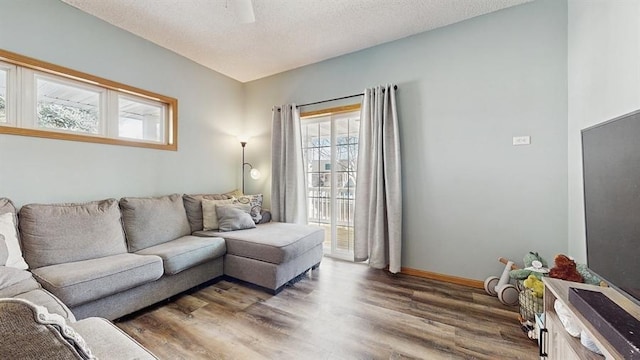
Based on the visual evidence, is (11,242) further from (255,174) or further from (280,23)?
(280,23)

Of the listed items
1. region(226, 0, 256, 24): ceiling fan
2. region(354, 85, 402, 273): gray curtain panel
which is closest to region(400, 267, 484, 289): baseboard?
region(354, 85, 402, 273): gray curtain panel

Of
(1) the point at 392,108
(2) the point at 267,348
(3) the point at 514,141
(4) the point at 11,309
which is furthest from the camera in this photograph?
(1) the point at 392,108

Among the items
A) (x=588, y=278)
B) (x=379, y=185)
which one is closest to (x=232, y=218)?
(x=379, y=185)

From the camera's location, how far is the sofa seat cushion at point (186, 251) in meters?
2.21

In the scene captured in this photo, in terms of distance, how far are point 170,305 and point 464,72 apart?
3.64 meters

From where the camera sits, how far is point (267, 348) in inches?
65.8

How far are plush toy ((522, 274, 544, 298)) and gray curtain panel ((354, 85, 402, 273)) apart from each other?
1.17 meters

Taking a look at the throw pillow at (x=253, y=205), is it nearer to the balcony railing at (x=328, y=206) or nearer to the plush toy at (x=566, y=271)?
the balcony railing at (x=328, y=206)

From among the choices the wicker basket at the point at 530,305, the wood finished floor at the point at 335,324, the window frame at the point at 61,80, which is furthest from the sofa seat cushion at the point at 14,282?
the wicker basket at the point at 530,305

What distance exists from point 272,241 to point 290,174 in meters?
1.33

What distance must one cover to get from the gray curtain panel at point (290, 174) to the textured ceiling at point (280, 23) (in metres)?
0.85

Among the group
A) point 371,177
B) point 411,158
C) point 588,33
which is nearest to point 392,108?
point 411,158

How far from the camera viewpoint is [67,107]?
2449mm

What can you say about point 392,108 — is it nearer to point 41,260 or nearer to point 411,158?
point 411,158
